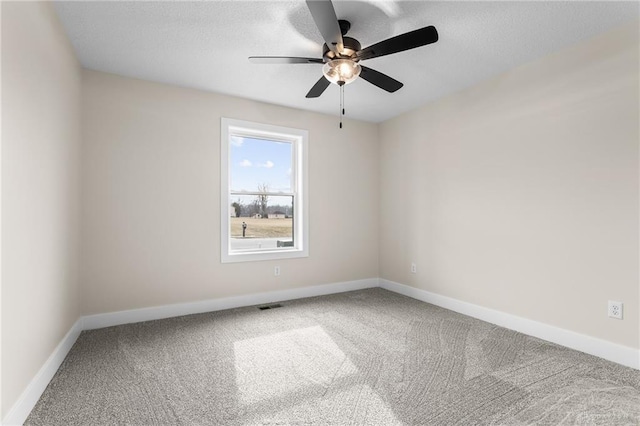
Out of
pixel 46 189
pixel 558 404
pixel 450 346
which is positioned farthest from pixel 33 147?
pixel 558 404

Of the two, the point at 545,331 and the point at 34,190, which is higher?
the point at 34,190

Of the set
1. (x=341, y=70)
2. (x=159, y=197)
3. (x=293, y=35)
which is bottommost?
(x=159, y=197)

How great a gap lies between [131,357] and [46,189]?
1.35 metres

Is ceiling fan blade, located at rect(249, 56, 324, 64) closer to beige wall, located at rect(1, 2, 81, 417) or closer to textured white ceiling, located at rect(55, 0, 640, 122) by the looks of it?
textured white ceiling, located at rect(55, 0, 640, 122)

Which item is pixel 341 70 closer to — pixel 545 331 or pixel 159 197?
pixel 159 197

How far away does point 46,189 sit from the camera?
2.11m

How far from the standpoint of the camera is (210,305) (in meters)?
3.62

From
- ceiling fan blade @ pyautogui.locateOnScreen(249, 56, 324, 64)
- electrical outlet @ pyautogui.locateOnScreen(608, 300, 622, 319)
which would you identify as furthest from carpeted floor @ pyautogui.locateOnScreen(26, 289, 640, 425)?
ceiling fan blade @ pyautogui.locateOnScreen(249, 56, 324, 64)

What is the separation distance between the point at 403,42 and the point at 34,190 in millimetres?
2415

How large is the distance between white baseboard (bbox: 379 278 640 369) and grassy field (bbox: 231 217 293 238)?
190cm

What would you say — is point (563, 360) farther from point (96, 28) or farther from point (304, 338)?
point (96, 28)

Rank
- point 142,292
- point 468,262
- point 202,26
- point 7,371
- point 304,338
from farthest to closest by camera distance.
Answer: point 468,262 → point 142,292 → point 304,338 → point 202,26 → point 7,371

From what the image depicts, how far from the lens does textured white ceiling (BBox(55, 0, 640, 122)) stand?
2.18 meters

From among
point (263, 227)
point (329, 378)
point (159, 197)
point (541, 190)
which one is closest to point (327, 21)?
point (329, 378)
